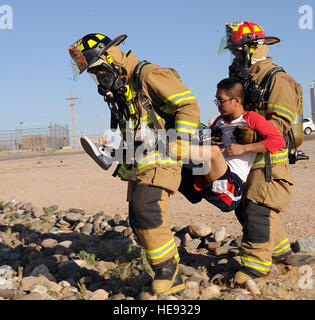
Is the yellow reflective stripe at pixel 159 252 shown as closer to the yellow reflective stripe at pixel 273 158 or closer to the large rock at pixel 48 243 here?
the yellow reflective stripe at pixel 273 158

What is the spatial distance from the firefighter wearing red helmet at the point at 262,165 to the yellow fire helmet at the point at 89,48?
4.05ft

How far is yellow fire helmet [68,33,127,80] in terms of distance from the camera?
13.8ft

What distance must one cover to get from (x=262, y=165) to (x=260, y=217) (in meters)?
0.49

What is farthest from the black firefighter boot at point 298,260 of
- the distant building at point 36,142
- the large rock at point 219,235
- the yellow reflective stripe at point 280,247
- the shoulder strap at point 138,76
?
the distant building at point 36,142

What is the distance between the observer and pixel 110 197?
35.1 ft

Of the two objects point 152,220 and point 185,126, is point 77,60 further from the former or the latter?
point 152,220

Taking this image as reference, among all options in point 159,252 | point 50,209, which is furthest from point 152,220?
point 50,209

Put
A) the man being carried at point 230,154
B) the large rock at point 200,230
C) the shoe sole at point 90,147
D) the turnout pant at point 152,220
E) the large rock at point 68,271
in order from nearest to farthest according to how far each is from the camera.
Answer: the turnout pant at point 152,220
the shoe sole at point 90,147
the man being carried at point 230,154
the large rock at point 68,271
the large rock at point 200,230

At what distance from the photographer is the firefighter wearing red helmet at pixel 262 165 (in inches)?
179

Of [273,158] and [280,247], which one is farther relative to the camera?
[280,247]

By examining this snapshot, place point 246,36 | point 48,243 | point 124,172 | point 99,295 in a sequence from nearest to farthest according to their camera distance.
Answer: point 124,172 < point 99,295 < point 246,36 < point 48,243

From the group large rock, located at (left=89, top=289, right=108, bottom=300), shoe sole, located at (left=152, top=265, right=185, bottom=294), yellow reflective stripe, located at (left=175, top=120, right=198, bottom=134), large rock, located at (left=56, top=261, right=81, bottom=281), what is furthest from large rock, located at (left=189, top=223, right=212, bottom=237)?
yellow reflective stripe, located at (left=175, top=120, right=198, bottom=134)

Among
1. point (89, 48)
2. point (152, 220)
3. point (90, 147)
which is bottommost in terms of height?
point (152, 220)

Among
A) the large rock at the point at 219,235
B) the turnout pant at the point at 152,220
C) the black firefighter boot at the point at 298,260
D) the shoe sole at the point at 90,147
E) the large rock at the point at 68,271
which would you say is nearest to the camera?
the turnout pant at the point at 152,220
